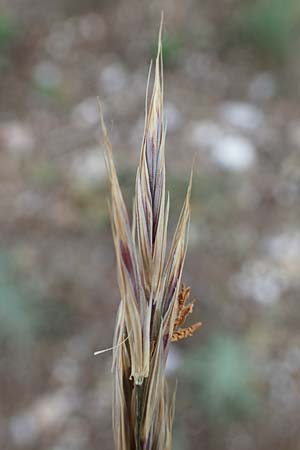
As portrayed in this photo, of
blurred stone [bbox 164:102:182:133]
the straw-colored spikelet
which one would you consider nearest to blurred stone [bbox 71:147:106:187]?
blurred stone [bbox 164:102:182:133]

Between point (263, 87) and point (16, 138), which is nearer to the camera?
point (16, 138)

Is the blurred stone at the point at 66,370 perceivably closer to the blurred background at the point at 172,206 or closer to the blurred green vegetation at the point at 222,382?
the blurred background at the point at 172,206

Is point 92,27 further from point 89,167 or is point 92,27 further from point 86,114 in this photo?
point 89,167

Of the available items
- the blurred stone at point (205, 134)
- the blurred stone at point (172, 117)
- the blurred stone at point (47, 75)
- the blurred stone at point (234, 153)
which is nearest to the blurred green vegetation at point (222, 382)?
the blurred stone at point (234, 153)

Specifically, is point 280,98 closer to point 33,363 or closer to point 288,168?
point 288,168

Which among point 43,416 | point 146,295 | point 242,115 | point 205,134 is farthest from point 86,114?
point 146,295

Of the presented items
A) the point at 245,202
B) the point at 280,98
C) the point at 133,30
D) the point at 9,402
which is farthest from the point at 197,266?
the point at 133,30
